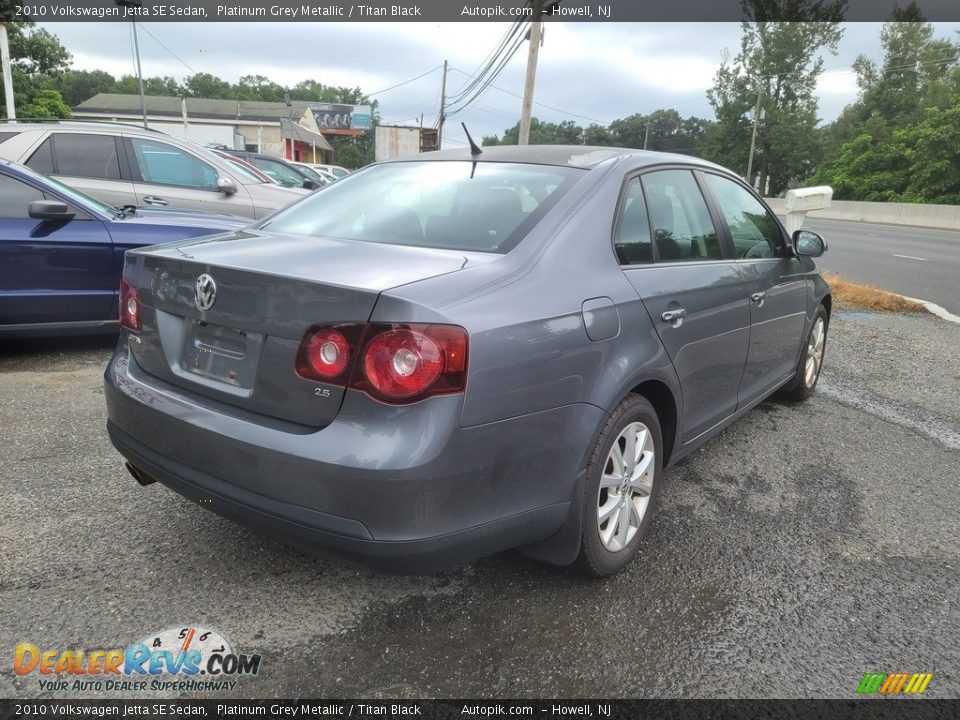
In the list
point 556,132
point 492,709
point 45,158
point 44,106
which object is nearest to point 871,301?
point 492,709

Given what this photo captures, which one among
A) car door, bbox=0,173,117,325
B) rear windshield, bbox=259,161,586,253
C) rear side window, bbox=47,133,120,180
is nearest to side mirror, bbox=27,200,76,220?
car door, bbox=0,173,117,325

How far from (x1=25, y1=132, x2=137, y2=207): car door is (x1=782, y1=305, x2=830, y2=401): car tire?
6.37 m

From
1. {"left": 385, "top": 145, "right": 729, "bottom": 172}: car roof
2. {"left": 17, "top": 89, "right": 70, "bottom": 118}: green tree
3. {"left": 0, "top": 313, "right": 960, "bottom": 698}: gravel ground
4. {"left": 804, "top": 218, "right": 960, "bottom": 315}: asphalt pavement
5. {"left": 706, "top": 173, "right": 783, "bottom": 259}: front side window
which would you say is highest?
{"left": 17, "top": 89, "right": 70, "bottom": 118}: green tree

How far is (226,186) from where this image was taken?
742cm

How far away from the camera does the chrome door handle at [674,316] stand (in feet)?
8.99

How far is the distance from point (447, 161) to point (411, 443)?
1725mm

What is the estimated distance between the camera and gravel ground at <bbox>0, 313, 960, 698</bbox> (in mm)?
2121

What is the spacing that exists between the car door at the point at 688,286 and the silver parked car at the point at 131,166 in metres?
5.63

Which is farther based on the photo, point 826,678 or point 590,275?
point 590,275

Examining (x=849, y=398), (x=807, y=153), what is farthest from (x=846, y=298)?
(x=807, y=153)

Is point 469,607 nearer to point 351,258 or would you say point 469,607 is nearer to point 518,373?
point 518,373

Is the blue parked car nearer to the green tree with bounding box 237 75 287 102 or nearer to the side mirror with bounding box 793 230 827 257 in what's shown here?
the side mirror with bounding box 793 230 827 257

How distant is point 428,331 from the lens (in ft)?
6.29

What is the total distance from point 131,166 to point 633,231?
6.20 metres
